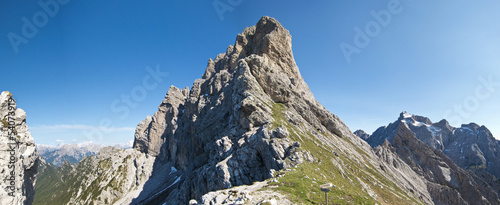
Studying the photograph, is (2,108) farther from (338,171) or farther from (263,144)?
(338,171)

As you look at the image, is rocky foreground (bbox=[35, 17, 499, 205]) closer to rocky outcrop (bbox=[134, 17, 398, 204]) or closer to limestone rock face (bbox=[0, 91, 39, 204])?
rocky outcrop (bbox=[134, 17, 398, 204])

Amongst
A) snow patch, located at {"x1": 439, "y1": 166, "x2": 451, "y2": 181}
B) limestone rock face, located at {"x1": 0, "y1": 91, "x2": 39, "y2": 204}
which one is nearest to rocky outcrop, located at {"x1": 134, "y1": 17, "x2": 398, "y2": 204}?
limestone rock face, located at {"x1": 0, "y1": 91, "x2": 39, "y2": 204}

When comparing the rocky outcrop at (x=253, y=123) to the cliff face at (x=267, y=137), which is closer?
the cliff face at (x=267, y=137)

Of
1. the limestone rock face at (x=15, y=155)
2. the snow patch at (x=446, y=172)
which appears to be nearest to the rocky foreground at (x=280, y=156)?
the snow patch at (x=446, y=172)

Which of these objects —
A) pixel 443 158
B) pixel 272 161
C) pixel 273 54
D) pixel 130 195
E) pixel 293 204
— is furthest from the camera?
pixel 130 195

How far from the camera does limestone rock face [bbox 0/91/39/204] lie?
35594 millimetres

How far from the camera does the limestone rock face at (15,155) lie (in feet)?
117

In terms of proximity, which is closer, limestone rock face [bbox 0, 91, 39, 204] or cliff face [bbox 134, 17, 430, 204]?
limestone rock face [bbox 0, 91, 39, 204]

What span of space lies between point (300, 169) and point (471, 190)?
16506 centimetres

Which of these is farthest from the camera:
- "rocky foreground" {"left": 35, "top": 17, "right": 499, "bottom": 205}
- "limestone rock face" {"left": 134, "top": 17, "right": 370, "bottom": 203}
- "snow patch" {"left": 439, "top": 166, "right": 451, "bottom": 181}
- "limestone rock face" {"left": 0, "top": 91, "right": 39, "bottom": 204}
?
"snow patch" {"left": 439, "top": 166, "right": 451, "bottom": 181}

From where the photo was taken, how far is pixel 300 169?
3825 cm

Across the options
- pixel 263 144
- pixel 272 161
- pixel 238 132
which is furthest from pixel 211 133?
pixel 272 161

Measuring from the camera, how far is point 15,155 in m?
38.3

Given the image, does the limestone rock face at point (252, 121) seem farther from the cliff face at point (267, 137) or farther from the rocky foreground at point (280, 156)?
the rocky foreground at point (280, 156)
